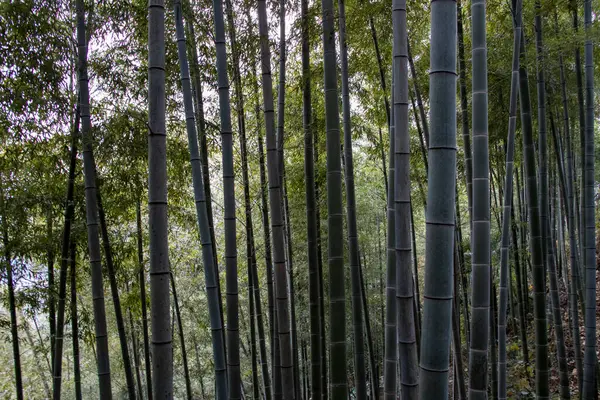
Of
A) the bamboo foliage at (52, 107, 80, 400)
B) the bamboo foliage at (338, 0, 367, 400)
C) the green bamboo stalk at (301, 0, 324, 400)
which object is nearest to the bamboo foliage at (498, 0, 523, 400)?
the bamboo foliage at (338, 0, 367, 400)

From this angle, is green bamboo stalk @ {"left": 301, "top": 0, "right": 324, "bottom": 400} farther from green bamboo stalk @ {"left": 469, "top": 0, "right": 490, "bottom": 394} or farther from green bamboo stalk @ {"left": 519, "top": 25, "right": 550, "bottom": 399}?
green bamboo stalk @ {"left": 519, "top": 25, "right": 550, "bottom": 399}

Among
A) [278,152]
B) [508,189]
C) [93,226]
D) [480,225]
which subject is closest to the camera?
[480,225]

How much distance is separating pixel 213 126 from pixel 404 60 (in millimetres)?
2304

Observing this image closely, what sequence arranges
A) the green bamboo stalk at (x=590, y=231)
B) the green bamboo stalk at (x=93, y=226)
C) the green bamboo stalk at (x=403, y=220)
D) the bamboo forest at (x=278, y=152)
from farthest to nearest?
the green bamboo stalk at (x=590, y=231) < the green bamboo stalk at (x=93, y=226) < the green bamboo stalk at (x=403, y=220) < the bamboo forest at (x=278, y=152)

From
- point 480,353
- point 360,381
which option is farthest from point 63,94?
point 480,353

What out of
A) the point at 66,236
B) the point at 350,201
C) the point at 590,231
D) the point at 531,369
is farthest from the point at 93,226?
the point at 531,369

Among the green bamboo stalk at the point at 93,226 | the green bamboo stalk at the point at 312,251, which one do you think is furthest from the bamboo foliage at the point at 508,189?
the green bamboo stalk at the point at 93,226

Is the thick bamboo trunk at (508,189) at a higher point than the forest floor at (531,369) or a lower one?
higher

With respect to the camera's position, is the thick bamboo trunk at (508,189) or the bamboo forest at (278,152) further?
the thick bamboo trunk at (508,189)

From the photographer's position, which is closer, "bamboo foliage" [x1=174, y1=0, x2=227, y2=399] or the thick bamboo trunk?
"bamboo foliage" [x1=174, y1=0, x2=227, y2=399]

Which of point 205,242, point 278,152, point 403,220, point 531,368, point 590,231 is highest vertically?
point 278,152

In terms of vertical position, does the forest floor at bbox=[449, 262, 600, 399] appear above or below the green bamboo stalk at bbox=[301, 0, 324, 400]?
below

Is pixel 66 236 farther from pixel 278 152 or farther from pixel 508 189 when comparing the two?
pixel 508 189

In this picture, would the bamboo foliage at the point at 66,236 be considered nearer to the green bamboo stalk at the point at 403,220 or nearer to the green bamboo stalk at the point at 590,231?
the green bamboo stalk at the point at 403,220
